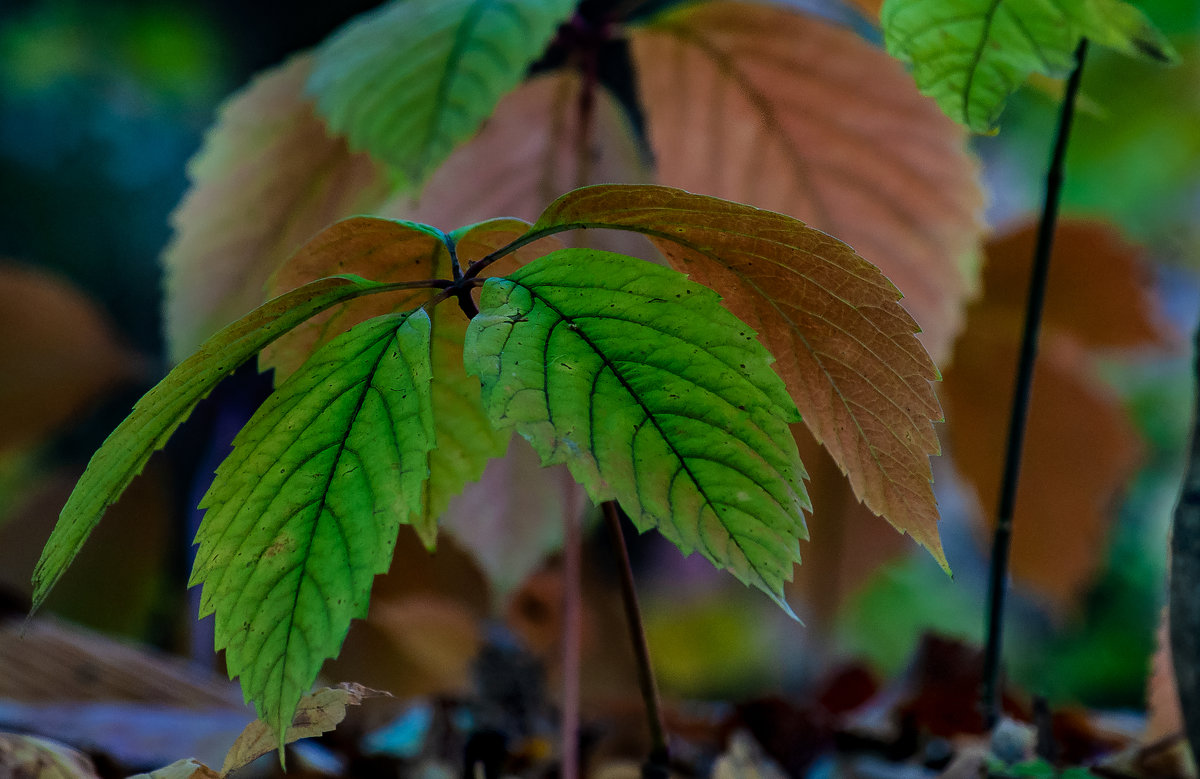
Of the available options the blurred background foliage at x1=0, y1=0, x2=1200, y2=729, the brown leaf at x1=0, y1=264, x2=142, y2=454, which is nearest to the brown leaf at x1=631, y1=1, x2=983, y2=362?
the blurred background foliage at x1=0, y1=0, x2=1200, y2=729

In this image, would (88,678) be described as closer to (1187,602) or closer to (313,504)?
(313,504)

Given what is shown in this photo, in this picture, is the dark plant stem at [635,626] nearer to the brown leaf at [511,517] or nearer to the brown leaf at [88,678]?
the brown leaf at [511,517]

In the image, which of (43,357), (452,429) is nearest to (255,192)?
(452,429)

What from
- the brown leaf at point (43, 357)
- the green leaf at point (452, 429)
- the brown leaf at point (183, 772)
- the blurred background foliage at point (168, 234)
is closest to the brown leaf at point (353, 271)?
the green leaf at point (452, 429)

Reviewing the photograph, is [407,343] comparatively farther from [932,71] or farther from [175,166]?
[175,166]

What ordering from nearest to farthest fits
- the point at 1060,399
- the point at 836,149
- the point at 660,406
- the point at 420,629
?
the point at 660,406
the point at 836,149
the point at 1060,399
the point at 420,629

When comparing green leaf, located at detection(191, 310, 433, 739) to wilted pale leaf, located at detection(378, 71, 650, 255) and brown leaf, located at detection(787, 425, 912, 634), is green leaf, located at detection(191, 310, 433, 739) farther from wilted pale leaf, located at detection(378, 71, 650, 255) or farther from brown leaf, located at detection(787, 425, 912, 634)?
brown leaf, located at detection(787, 425, 912, 634)
